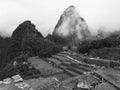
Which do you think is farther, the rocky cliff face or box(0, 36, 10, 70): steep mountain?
box(0, 36, 10, 70): steep mountain

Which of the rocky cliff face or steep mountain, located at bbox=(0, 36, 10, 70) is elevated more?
the rocky cliff face

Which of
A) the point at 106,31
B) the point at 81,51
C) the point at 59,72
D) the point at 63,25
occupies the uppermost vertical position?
the point at 63,25

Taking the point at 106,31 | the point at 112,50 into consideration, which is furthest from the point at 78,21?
the point at 112,50

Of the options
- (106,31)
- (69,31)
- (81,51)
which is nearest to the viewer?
(81,51)

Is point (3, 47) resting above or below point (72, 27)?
below

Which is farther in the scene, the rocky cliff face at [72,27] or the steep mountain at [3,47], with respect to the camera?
the steep mountain at [3,47]

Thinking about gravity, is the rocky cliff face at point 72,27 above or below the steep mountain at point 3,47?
above

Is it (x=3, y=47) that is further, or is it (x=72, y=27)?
(x=3, y=47)

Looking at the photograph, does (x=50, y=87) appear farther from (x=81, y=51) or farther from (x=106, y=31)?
(x=106, y=31)
